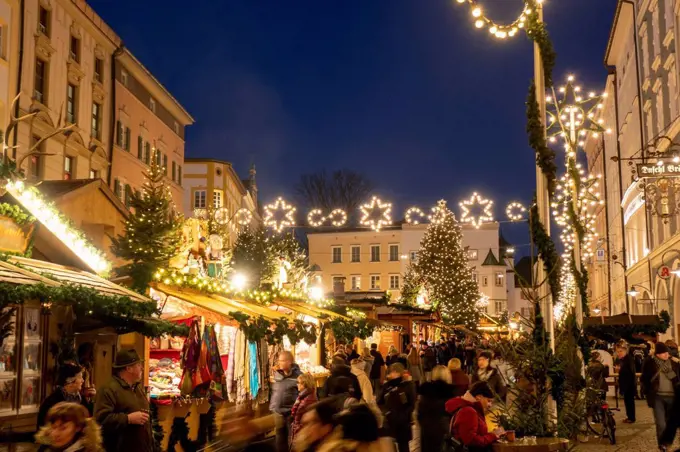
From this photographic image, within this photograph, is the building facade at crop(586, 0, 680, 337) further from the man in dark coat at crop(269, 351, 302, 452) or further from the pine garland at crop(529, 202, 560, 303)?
the man in dark coat at crop(269, 351, 302, 452)

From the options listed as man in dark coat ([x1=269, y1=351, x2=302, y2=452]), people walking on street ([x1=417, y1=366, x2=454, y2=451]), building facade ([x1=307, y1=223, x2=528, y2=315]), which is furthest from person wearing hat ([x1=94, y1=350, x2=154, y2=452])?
building facade ([x1=307, y1=223, x2=528, y2=315])

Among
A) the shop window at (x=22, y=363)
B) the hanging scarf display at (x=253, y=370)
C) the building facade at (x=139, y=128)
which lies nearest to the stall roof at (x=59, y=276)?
the shop window at (x=22, y=363)

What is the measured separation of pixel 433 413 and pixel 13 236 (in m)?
5.92

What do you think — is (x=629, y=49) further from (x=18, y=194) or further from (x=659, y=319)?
(x=18, y=194)

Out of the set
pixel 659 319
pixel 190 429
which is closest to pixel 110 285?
pixel 190 429

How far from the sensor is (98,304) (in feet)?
30.6

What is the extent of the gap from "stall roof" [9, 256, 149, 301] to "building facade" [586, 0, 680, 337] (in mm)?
14493

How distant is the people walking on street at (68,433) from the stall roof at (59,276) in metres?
3.55

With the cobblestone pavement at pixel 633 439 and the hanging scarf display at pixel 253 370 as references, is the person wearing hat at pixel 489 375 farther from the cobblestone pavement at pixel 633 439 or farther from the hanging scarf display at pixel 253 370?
the hanging scarf display at pixel 253 370

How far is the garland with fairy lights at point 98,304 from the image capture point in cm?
802

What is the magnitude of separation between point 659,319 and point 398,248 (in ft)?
164

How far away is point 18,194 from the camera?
38.3 ft

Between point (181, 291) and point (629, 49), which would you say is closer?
point (181, 291)

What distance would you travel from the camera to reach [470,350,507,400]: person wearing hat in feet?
42.4
